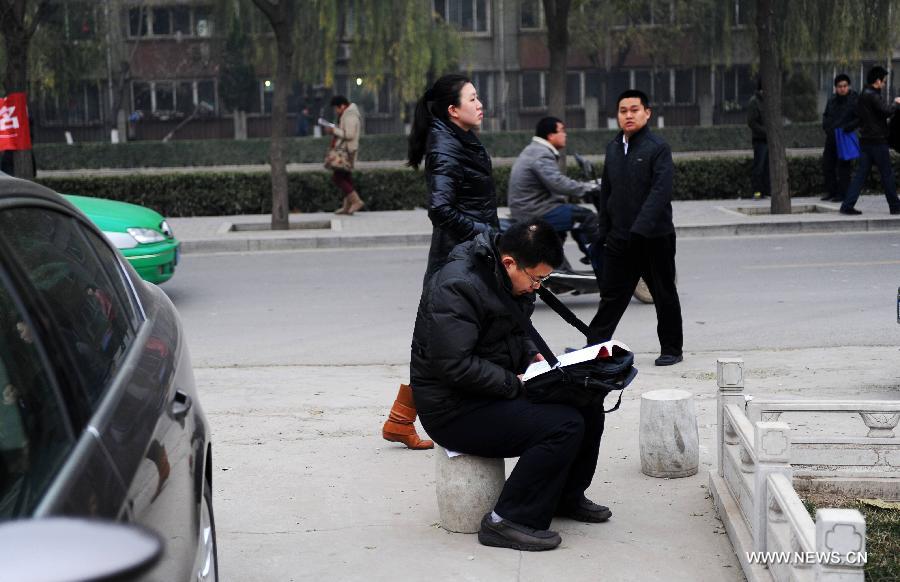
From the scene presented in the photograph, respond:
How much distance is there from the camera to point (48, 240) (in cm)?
312

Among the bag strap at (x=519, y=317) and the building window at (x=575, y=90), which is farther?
the building window at (x=575, y=90)

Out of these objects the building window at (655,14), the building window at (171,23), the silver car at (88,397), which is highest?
the building window at (171,23)

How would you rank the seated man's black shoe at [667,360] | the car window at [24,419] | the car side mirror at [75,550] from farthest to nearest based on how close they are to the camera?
the seated man's black shoe at [667,360], the car window at [24,419], the car side mirror at [75,550]

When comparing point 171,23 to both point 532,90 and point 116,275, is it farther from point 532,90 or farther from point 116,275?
point 116,275

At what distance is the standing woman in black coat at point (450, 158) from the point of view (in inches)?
263

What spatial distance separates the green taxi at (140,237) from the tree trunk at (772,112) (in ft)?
30.8

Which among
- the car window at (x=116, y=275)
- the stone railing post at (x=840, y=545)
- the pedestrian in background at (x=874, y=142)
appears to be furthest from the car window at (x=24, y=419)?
the pedestrian in background at (x=874, y=142)

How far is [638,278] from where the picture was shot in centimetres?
834

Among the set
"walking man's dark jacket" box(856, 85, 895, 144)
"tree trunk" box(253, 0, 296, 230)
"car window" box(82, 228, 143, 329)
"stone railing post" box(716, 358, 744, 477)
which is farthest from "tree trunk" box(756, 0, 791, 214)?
"car window" box(82, 228, 143, 329)

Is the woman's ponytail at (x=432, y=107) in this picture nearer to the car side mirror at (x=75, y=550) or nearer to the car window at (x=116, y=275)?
the car window at (x=116, y=275)

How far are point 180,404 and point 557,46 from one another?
1680cm

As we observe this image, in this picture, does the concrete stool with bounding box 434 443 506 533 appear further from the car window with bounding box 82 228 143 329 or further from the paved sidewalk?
the paved sidewalk

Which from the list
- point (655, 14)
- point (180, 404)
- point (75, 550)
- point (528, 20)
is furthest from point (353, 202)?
point (528, 20)

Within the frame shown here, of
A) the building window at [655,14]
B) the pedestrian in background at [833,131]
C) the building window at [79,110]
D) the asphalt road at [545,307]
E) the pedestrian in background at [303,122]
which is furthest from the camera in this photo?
the building window at [79,110]
